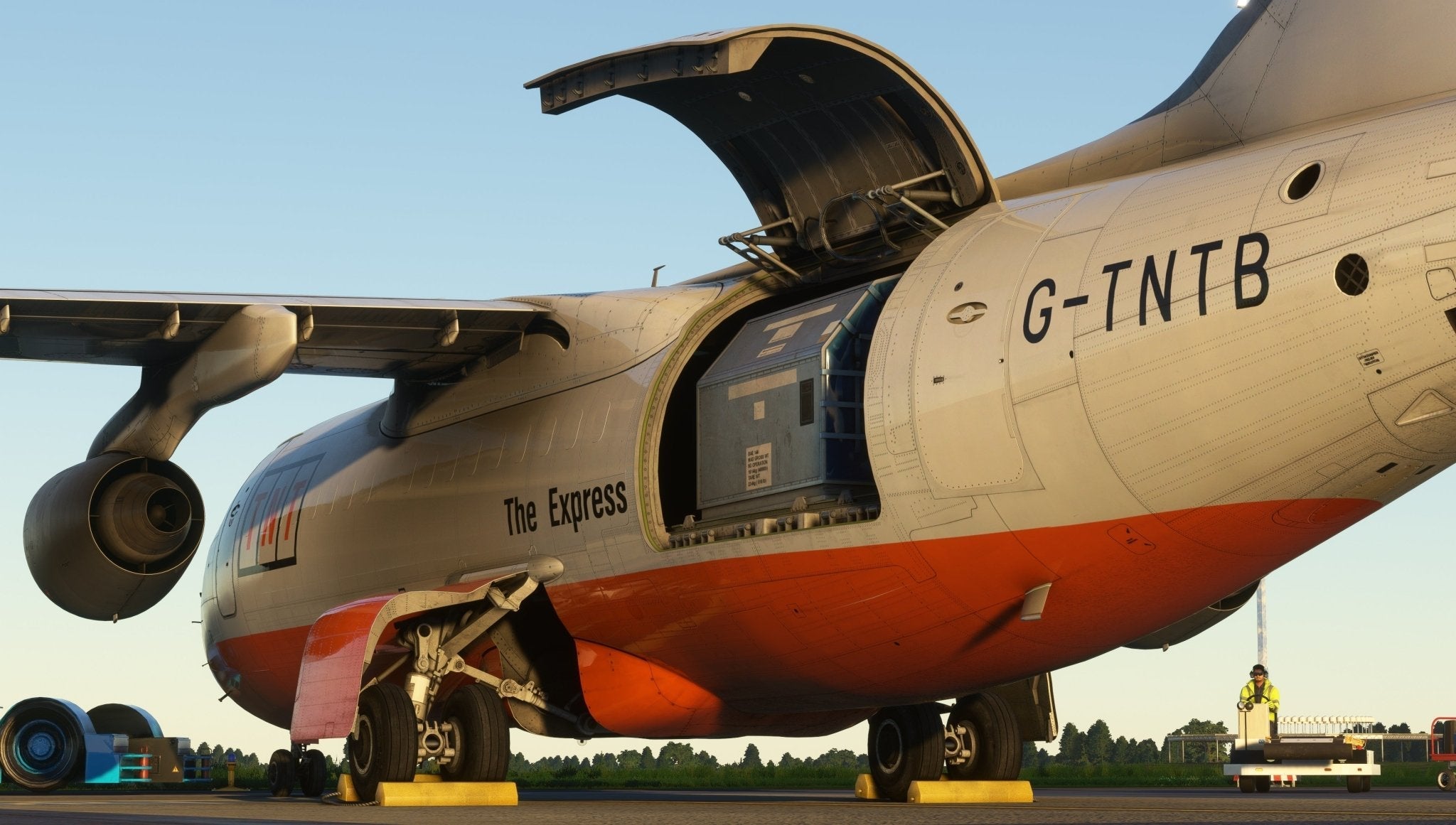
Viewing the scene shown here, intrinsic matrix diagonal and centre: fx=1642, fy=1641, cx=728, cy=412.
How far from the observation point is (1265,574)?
1050 centimetres

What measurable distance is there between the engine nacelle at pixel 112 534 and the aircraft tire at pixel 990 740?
7.28 m

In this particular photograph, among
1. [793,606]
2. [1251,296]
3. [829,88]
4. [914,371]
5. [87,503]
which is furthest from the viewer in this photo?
[87,503]

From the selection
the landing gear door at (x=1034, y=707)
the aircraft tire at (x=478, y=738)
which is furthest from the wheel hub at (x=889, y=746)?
the aircraft tire at (x=478, y=738)

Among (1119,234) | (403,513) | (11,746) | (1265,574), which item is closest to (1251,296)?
(1119,234)

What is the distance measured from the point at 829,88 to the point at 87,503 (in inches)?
297

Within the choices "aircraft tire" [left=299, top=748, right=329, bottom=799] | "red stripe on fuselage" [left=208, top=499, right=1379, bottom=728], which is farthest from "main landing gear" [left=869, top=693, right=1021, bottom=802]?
"aircraft tire" [left=299, top=748, right=329, bottom=799]

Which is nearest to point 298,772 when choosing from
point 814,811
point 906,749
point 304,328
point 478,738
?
point 478,738

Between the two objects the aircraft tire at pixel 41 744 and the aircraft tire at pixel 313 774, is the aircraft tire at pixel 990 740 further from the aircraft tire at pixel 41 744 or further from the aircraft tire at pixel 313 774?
the aircraft tire at pixel 41 744

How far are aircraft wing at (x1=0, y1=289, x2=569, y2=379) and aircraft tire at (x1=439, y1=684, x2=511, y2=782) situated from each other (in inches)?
122

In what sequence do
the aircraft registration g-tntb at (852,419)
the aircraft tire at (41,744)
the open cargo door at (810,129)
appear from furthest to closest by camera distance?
1. the aircraft tire at (41,744)
2. the open cargo door at (810,129)
3. the aircraft registration g-tntb at (852,419)

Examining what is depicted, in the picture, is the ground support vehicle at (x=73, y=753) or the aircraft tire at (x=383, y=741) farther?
the ground support vehicle at (x=73, y=753)

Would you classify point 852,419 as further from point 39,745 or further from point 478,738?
point 39,745

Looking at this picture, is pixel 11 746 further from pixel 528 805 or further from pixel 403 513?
pixel 528 805

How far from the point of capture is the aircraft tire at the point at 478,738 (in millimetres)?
13312
